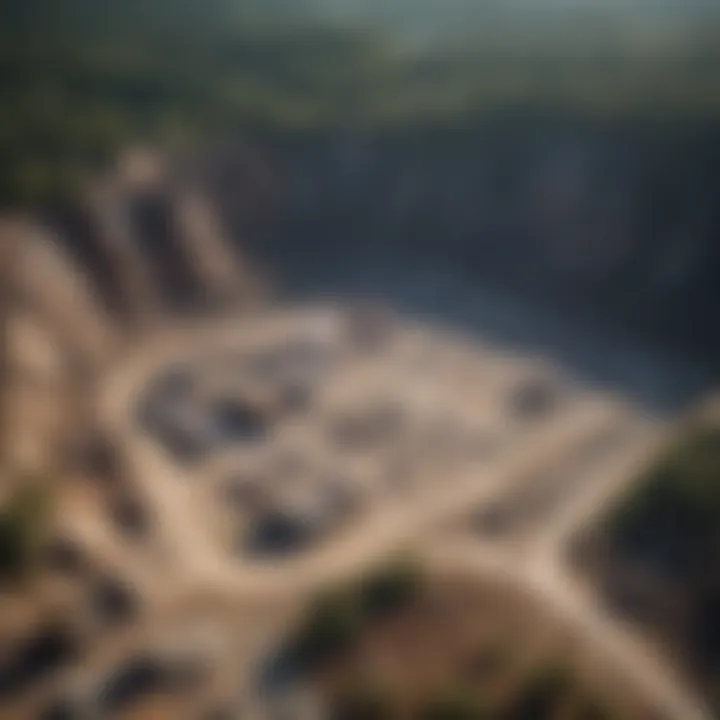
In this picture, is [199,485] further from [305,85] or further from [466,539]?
[305,85]

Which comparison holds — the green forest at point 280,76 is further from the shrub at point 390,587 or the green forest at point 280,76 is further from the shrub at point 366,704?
the shrub at point 366,704

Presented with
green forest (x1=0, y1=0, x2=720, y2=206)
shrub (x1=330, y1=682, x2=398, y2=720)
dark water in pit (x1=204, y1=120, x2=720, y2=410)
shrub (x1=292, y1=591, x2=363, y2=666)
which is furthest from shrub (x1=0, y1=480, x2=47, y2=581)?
dark water in pit (x1=204, y1=120, x2=720, y2=410)

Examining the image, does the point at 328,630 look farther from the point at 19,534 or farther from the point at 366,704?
the point at 19,534

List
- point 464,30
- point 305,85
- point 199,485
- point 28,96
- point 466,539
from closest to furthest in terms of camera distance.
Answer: point 466,539 → point 199,485 → point 28,96 → point 305,85 → point 464,30

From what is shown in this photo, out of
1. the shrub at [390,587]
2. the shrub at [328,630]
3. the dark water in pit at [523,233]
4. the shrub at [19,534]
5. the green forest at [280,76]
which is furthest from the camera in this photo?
the green forest at [280,76]

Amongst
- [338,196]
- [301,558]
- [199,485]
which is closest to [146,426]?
[199,485]

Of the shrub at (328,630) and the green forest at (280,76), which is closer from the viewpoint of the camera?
the shrub at (328,630)

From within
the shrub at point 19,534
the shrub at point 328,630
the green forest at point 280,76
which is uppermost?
the green forest at point 280,76

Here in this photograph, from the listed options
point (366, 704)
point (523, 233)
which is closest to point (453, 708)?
point (366, 704)

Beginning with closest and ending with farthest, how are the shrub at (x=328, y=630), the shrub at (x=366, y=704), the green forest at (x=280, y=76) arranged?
the shrub at (x=366, y=704) < the shrub at (x=328, y=630) < the green forest at (x=280, y=76)

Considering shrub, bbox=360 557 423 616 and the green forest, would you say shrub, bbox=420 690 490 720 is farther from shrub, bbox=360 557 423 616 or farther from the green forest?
the green forest

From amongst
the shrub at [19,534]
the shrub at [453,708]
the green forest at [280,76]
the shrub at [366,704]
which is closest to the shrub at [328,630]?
the shrub at [366,704]
